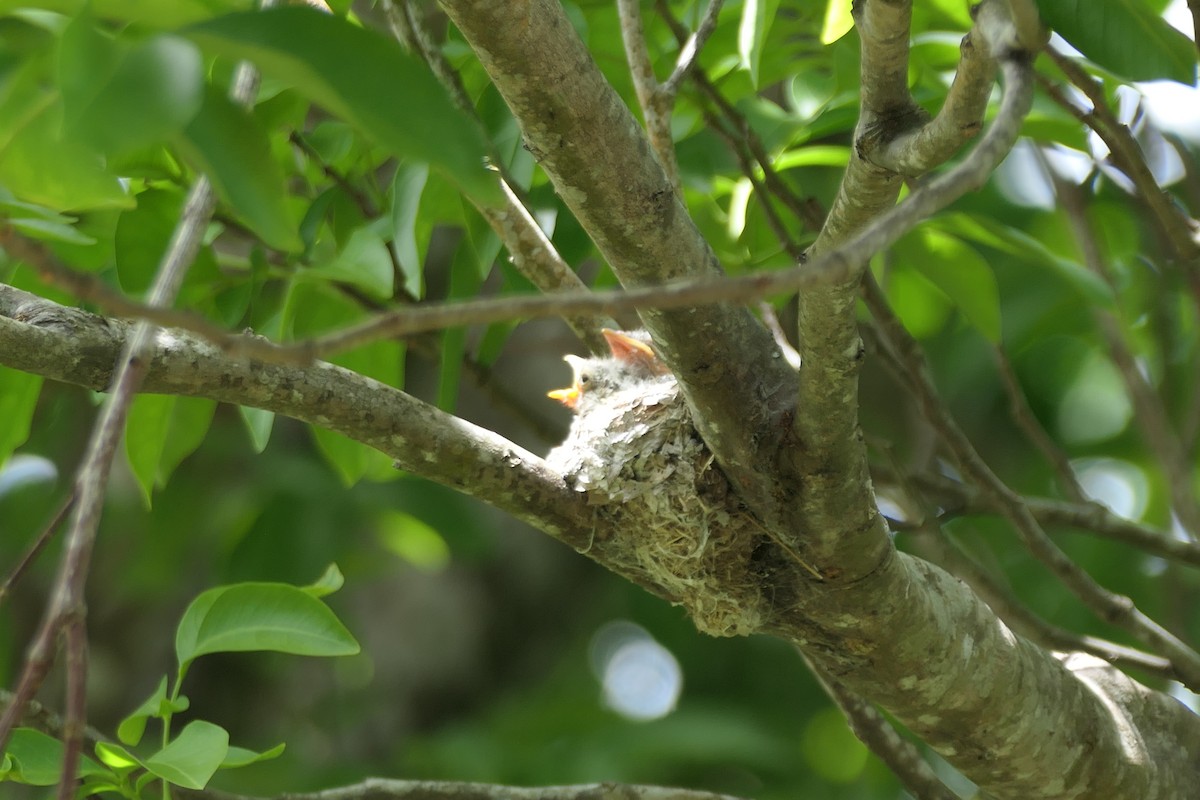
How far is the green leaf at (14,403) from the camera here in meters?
1.76

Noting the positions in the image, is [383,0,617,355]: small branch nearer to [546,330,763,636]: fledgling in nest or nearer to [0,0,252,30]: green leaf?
[546,330,763,636]: fledgling in nest

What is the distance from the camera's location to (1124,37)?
4.18 ft

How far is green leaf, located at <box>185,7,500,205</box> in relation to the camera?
2.28 ft

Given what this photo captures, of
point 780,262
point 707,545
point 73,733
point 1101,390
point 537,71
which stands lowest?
point 1101,390

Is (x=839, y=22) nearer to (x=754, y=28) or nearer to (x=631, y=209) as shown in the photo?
(x=754, y=28)

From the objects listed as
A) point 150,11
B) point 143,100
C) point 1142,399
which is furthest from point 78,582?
point 1142,399

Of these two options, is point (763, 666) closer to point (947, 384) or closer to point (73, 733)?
point (947, 384)

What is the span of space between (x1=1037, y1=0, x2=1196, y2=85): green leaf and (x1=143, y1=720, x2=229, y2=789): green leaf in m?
1.20

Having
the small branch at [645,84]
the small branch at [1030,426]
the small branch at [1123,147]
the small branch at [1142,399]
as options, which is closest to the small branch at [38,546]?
the small branch at [645,84]

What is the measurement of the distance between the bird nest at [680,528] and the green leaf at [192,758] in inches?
21.8

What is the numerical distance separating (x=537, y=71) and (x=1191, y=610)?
3.20m

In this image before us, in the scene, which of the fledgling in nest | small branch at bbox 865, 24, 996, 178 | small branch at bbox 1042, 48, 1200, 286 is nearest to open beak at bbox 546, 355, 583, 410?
the fledgling in nest

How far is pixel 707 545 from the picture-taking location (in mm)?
1649

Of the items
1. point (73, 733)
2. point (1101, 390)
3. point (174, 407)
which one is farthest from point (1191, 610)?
point (73, 733)
